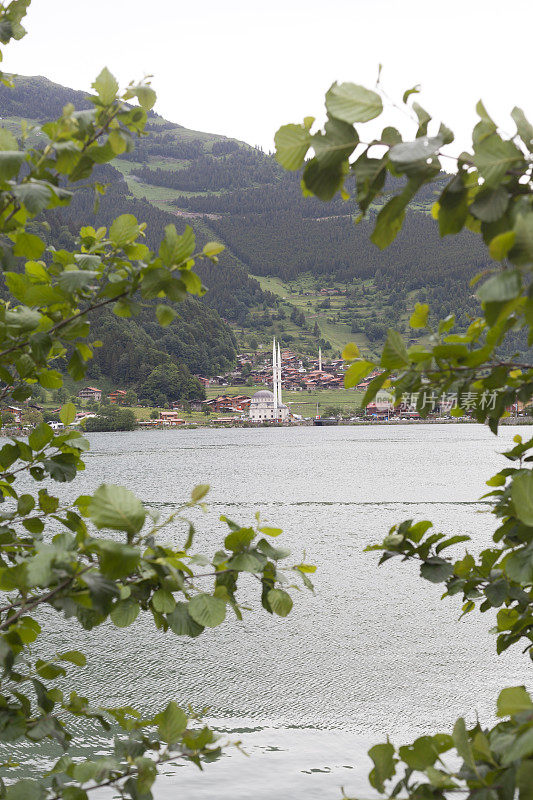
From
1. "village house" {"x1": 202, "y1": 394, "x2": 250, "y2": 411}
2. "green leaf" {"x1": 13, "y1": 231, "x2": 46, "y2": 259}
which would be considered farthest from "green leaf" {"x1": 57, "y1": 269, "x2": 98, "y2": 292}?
"village house" {"x1": 202, "y1": 394, "x2": 250, "y2": 411}

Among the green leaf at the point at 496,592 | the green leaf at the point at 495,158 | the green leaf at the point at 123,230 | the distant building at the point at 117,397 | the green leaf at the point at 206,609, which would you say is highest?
the green leaf at the point at 495,158

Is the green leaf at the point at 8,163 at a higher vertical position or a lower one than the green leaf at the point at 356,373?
higher

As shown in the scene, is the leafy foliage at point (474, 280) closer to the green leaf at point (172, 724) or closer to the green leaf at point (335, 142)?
the green leaf at point (335, 142)

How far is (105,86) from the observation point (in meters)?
1.56

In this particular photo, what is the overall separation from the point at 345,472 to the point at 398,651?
4225cm

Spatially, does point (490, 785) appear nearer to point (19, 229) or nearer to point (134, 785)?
point (134, 785)

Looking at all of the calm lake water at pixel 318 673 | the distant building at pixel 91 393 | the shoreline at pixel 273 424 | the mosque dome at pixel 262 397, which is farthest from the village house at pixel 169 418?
the calm lake water at pixel 318 673

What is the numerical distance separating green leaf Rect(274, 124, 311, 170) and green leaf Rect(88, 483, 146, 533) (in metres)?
0.61

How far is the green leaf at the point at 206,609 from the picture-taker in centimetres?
138

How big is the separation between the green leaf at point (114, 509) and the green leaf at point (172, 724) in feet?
2.03

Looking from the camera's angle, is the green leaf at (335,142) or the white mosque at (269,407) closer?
the green leaf at (335,142)

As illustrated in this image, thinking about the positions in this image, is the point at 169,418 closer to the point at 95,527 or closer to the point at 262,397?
the point at 262,397

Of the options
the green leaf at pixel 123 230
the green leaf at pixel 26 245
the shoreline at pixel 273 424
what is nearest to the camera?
the green leaf at pixel 26 245

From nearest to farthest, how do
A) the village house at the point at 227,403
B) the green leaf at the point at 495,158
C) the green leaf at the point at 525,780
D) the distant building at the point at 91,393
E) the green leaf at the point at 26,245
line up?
the green leaf at the point at 525,780 → the green leaf at the point at 495,158 → the green leaf at the point at 26,245 → the distant building at the point at 91,393 → the village house at the point at 227,403
